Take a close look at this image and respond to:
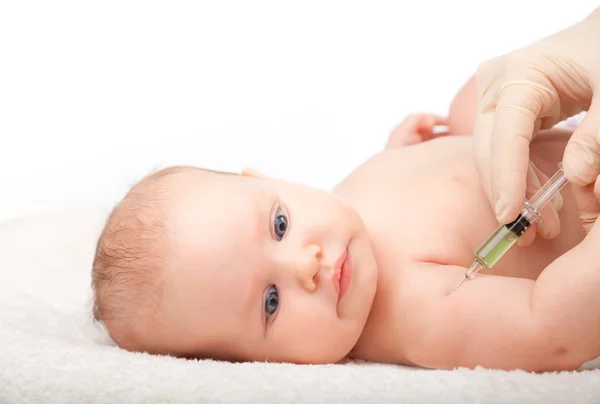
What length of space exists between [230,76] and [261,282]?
1.37m

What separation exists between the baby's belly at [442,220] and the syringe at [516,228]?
155 millimetres

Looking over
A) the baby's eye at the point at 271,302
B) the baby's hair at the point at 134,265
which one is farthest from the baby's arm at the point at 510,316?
the baby's hair at the point at 134,265

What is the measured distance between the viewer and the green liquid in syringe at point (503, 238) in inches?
51.9

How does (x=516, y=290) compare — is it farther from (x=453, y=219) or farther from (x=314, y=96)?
(x=314, y=96)

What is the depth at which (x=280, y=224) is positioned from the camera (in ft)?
4.86

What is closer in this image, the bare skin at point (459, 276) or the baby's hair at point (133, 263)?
the bare skin at point (459, 276)

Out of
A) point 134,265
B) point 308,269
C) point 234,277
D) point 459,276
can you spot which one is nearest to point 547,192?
point 459,276

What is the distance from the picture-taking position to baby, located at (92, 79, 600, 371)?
1.35 meters

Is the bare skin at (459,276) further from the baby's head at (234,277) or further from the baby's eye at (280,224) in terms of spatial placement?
the baby's eye at (280,224)

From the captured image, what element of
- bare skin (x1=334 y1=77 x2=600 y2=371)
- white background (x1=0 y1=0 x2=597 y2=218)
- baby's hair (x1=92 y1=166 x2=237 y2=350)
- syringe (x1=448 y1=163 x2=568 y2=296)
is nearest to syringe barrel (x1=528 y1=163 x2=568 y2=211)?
syringe (x1=448 y1=163 x2=568 y2=296)

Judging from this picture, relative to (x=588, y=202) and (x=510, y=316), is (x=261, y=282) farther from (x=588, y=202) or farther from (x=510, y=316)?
(x=588, y=202)

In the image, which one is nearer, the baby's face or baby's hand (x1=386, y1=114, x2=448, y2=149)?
the baby's face

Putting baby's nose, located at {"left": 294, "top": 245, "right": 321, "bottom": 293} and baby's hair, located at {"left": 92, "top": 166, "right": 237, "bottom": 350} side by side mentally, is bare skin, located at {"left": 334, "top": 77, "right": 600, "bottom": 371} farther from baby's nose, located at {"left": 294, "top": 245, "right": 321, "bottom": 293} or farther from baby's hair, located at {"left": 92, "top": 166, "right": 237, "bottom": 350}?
baby's hair, located at {"left": 92, "top": 166, "right": 237, "bottom": 350}

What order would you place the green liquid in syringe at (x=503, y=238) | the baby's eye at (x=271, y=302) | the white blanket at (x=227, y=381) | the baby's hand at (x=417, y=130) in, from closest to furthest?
1. the white blanket at (x=227, y=381)
2. the green liquid in syringe at (x=503, y=238)
3. the baby's eye at (x=271, y=302)
4. the baby's hand at (x=417, y=130)
